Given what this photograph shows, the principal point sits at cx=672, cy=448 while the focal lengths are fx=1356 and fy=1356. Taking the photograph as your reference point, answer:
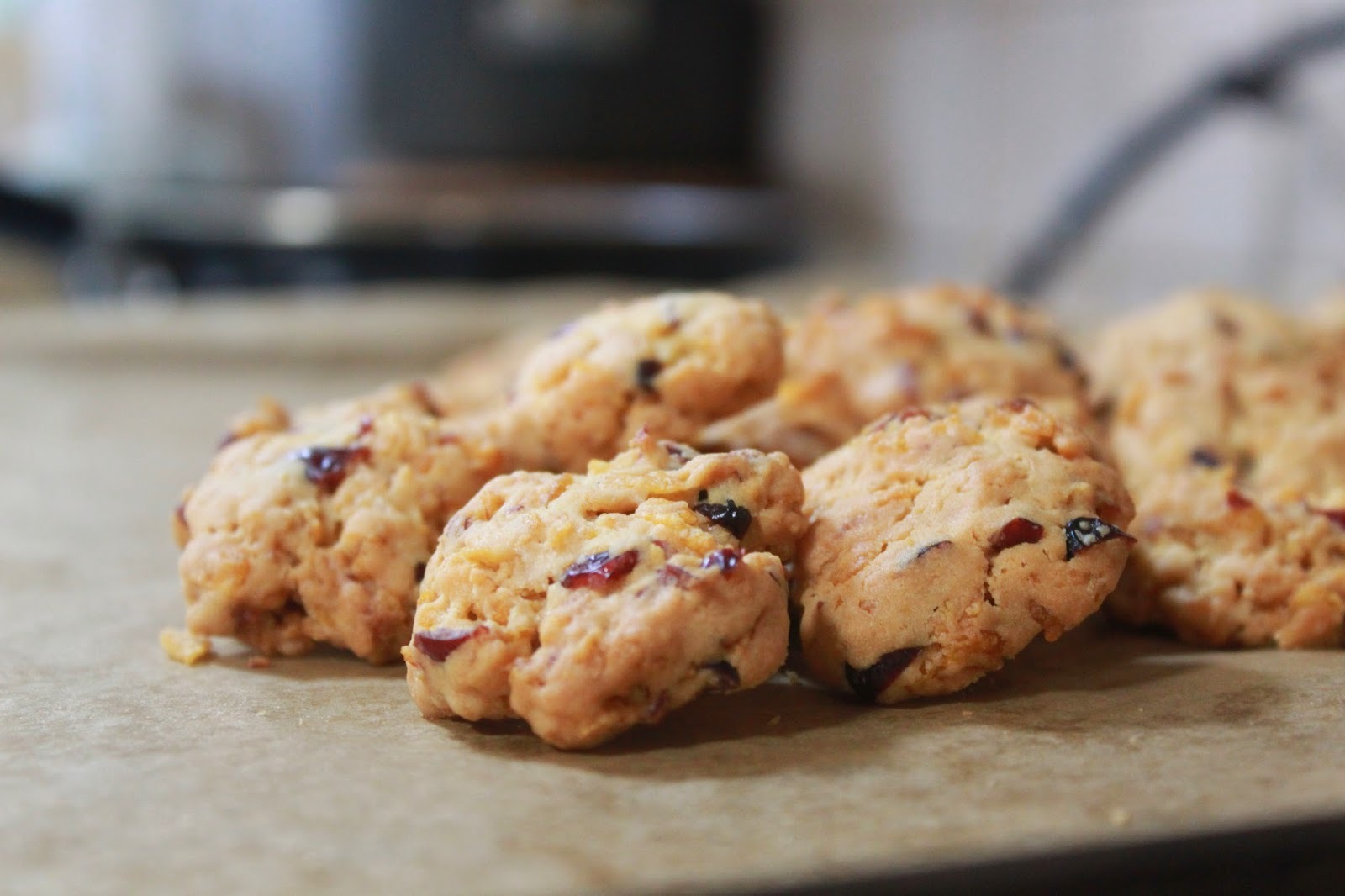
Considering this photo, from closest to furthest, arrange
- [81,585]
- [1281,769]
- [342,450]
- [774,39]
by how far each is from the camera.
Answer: [1281,769] → [342,450] → [81,585] → [774,39]

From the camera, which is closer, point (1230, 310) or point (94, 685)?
point (94, 685)

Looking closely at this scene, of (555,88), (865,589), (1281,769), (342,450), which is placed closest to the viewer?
(1281,769)

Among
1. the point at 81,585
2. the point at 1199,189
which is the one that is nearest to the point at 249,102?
the point at 1199,189

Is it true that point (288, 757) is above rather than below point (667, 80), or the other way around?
below

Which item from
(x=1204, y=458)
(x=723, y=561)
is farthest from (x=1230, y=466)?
(x=723, y=561)

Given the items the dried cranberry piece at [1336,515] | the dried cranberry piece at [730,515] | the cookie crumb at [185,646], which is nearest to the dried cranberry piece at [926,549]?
the dried cranberry piece at [730,515]

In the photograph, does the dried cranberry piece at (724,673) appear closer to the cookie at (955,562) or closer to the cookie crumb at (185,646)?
the cookie at (955,562)

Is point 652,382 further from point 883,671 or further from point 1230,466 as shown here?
point 1230,466

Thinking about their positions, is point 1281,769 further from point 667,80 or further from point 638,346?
point 667,80

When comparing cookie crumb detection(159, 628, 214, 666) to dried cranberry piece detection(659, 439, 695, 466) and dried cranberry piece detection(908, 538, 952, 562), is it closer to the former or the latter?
dried cranberry piece detection(659, 439, 695, 466)
